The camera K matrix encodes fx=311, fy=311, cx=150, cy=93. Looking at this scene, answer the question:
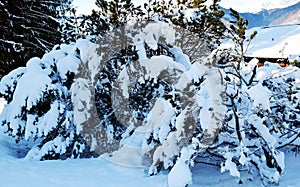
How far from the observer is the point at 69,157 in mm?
4523

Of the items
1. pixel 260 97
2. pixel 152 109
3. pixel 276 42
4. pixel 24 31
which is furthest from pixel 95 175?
pixel 276 42

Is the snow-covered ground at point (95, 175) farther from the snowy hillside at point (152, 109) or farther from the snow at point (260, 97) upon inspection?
the snow at point (260, 97)

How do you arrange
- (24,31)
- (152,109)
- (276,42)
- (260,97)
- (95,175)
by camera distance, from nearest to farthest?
(260,97)
(95,175)
(152,109)
(24,31)
(276,42)

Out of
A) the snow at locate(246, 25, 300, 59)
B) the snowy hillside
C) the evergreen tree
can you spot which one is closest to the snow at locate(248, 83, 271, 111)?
the snowy hillside

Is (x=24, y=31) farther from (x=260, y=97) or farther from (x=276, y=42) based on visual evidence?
(x=276, y=42)

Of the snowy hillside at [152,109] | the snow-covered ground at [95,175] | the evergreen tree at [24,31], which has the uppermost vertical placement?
the evergreen tree at [24,31]

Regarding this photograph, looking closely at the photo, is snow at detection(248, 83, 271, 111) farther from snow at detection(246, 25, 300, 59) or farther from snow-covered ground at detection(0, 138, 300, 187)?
snow at detection(246, 25, 300, 59)

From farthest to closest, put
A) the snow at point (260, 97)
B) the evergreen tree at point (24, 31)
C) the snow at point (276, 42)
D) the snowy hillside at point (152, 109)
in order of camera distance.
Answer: the snow at point (276, 42)
the evergreen tree at point (24, 31)
the snowy hillside at point (152, 109)
the snow at point (260, 97)

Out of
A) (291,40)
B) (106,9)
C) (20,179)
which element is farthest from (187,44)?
(291,40)

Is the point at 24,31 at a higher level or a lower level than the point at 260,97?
higher

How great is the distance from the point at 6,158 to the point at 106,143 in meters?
1.33

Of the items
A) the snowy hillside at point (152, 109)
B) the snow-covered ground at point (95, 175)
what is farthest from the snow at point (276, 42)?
the snow-covered ground at point (95, 175)

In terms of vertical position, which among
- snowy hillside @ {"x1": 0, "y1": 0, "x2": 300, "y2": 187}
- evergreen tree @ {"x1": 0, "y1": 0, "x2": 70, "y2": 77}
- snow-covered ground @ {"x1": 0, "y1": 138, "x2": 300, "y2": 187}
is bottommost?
snow-covered ground @ {"x1": 0, "y1": 138, "x2": 300, "y2": 187}

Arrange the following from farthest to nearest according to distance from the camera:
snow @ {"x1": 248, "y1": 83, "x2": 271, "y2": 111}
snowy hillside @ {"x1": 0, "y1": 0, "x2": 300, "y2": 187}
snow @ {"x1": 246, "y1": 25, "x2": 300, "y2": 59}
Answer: snow @ {"x1": 246, "y1": 25, "x2": 300, "y2": 59}, snowy hillside @ {"x1": 0, "y1": 0, "x2": 300, "y2": 187}, snow @ {"x1": 248, "y1": 83, "x2": 271, "y2": 111}
